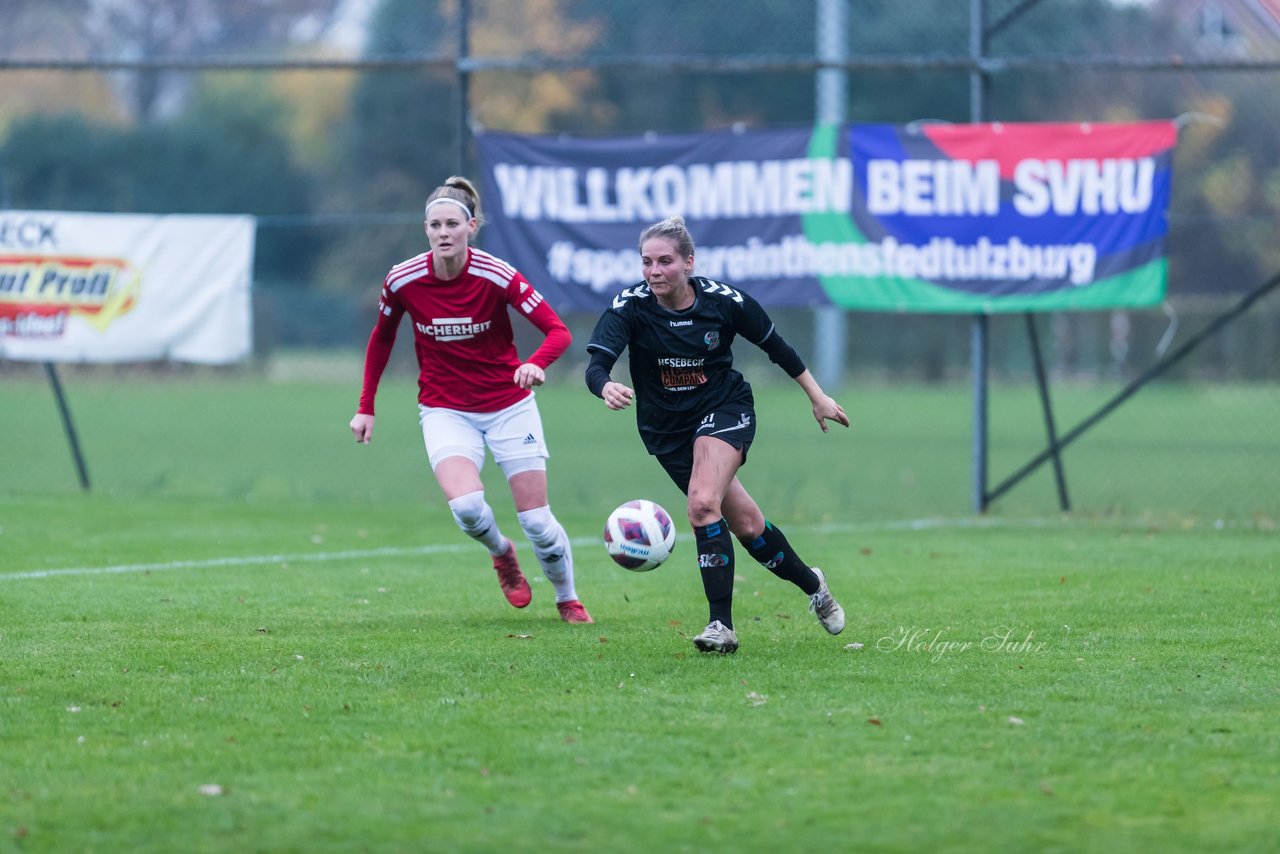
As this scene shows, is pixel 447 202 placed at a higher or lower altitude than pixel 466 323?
higher

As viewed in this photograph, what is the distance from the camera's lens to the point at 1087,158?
12039 mm

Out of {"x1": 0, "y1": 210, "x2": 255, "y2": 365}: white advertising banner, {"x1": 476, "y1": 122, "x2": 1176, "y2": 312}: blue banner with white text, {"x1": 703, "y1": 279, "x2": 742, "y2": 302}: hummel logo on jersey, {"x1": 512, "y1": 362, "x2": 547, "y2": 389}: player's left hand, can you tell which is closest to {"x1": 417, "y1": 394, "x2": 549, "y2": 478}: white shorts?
{"x1": 512, "y1": 362, "x2": 547, "y2": 389}: player's left hand

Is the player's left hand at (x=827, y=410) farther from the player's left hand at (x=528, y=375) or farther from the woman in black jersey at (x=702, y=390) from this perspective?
the player's left hand at (x=528, y=375)

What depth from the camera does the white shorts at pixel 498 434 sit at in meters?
7.57

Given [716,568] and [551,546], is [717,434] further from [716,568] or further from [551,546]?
[551,546]

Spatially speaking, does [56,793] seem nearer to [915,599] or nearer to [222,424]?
[915,599]

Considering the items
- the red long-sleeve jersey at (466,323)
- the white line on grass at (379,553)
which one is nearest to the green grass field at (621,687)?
the white line on grass at (379,553)

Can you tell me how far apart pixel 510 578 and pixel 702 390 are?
1518 mm

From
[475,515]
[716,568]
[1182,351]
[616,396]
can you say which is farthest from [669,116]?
[616,396]

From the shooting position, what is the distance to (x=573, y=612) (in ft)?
24.7

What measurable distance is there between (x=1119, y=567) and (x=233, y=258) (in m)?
7.38

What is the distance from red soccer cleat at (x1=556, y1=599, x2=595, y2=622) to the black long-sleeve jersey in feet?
3.31

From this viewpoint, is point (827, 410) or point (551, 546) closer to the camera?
point (827, 410)

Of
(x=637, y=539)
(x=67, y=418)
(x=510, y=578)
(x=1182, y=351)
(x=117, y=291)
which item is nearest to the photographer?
(x=637, y=539)
